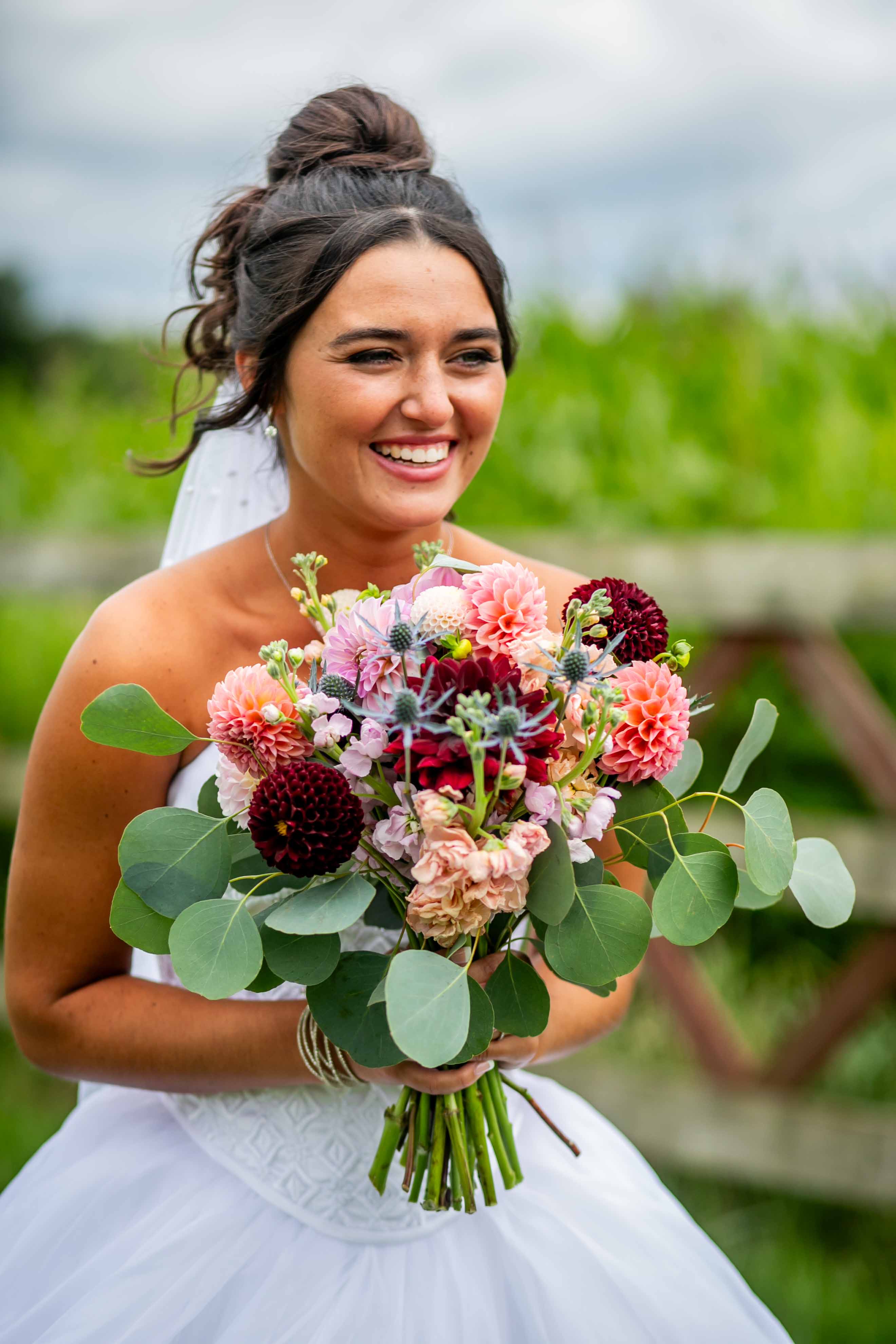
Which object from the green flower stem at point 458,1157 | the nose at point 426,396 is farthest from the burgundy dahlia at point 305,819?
the nose at point 426,396

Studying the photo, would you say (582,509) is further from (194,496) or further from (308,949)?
(308,949)

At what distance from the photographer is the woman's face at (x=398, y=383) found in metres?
1.63

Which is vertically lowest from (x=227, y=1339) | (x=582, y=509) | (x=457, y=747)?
(x=227, y=1339)

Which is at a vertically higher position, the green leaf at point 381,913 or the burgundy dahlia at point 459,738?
the burgundy dahlia at point 459,738

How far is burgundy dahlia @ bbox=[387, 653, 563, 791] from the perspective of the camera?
3.71ft

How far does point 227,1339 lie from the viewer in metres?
1.50

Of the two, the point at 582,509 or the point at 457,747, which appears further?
the point at 582,509

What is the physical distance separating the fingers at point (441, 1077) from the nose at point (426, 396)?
0.91m

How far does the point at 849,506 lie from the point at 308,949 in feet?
11.3

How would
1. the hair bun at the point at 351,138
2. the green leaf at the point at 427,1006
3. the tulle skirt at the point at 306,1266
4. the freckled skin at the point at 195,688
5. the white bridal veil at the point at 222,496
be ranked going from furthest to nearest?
the white bridal veil at the point at 222,496 < the hair bun at the point at 351,138 < the freckled skin at the point at 195,688 < the tulle skirt at the point at 306,1266 < the green leaf at the point at 427,1006

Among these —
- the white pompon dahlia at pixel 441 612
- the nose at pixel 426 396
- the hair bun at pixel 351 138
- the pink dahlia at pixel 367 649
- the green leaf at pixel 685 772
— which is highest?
the hair bun at pixel 351 138

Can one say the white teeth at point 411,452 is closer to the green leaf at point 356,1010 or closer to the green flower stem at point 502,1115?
the green leaf at point 356,1010

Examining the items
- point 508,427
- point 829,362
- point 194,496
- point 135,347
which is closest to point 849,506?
point 829,362

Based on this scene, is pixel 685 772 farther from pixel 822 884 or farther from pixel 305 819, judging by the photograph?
pixel 305 819
